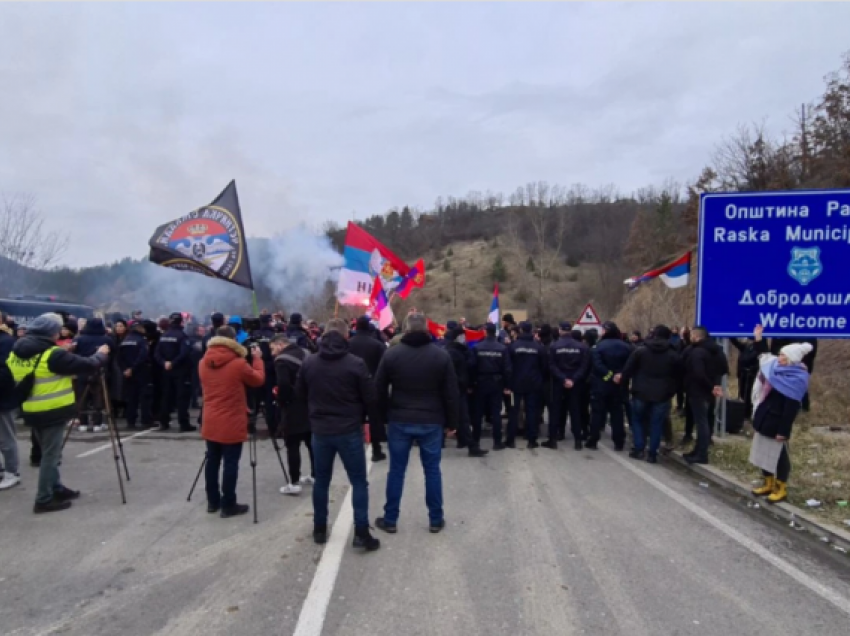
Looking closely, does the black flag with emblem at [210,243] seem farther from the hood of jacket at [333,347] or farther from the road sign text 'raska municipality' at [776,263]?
the road sign text 'raska municipality' at [776,263]

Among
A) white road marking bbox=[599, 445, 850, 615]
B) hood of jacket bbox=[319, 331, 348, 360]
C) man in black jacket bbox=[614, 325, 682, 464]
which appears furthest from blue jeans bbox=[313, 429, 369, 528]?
man in black jacket bbox=[614, 325, 682, 464]

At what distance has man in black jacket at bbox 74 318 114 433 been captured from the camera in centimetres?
956

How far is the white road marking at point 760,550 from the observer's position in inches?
169

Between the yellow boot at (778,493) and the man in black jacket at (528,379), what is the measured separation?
353cm

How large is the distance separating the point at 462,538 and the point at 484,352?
4.06m

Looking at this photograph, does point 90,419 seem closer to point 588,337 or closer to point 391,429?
point 391,429

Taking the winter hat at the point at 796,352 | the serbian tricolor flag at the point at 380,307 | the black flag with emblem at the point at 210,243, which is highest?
the black flag with emblem at the point at 210,243

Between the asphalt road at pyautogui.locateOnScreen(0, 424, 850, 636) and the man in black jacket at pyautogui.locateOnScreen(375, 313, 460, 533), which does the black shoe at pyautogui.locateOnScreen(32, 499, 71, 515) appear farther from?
the man in black jacket at pyautogui.locateOnScreen(375, 313, 460, 533)

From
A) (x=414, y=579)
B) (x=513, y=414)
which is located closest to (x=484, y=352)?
(x=513, y=414)

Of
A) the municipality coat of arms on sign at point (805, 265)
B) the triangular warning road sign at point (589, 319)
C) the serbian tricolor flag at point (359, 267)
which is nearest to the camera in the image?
the municipality coat of arms on sign at point (805, 265)

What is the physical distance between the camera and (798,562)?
4.95m

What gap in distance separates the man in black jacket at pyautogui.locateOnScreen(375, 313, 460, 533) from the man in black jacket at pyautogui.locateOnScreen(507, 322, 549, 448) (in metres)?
3.92

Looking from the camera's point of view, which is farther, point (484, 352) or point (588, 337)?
point (588, 337)

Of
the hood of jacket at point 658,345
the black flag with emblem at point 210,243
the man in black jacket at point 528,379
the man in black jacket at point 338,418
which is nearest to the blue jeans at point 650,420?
the hood of jacket at point 658,345
